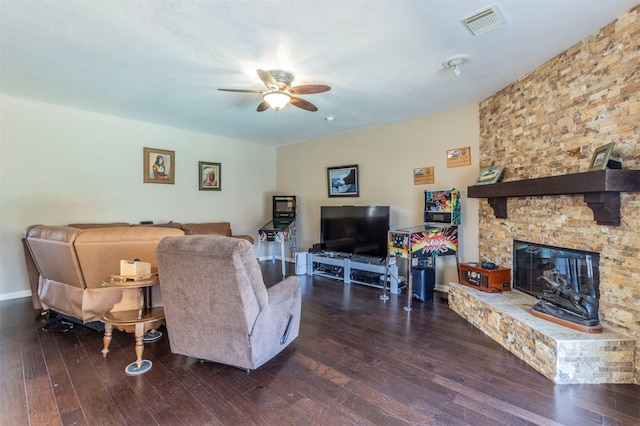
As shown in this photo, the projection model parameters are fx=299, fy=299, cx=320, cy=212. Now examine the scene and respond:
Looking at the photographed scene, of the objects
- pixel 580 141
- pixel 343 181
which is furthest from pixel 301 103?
pixel 580 141

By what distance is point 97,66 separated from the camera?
2.90 metres

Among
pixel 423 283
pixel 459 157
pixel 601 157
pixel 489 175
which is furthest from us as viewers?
pixel 459 157

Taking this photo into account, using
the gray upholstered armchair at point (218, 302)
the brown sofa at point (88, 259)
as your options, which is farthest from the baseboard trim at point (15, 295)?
the gray upholstered armchair at point (218, 302)

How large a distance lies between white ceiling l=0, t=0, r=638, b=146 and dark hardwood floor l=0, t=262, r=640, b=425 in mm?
2595

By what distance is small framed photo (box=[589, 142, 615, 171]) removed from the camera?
216 cm

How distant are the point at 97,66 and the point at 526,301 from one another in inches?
187

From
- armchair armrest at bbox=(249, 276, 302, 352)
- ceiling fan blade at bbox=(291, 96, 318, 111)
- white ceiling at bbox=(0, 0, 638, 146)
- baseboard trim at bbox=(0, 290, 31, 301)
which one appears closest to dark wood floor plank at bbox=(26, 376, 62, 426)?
armchair armrest at bbox=(249, 276, 302, 352)

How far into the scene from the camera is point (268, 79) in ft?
8.91

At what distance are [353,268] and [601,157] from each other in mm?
3312

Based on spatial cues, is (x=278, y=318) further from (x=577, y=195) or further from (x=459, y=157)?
(x=459, y=157)

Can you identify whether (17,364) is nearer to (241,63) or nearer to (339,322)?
(339,322)

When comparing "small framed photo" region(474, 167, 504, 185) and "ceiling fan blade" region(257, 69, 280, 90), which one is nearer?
"ceiling fan blade" region(257, 69, 280, 90)

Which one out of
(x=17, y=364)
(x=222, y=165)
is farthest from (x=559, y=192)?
(x=222, y=165)

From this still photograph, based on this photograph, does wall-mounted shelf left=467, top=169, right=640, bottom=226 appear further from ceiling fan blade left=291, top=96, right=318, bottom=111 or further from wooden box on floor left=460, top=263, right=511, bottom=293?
ceiling fan blade left=291, top=96, right=318, bottom=111
